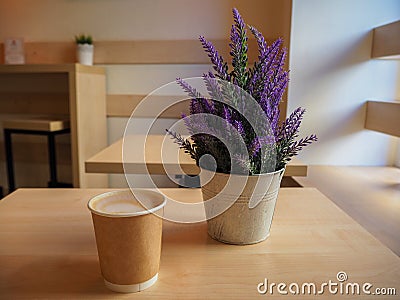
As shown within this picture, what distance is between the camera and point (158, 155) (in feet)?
4.41

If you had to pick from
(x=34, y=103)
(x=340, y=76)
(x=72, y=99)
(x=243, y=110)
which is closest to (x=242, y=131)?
(x=243, y=110)

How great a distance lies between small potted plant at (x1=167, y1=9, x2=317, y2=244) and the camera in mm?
549

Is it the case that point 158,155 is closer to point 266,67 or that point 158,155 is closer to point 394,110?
point 266,67

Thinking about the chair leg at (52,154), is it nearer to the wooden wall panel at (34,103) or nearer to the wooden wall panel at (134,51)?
the wooden wall panel at (34,103)

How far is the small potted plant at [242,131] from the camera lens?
55 cm

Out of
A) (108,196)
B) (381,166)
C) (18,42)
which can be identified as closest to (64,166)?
(18,42)

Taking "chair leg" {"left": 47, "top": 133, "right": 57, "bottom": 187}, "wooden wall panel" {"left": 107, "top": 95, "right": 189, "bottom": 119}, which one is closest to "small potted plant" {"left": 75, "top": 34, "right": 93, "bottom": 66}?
"wooden wall panel" {"left": 107, "top": 95, "right": 189, "bottom": 119}

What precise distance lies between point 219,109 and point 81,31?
2.22 meters

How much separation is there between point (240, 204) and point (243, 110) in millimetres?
149

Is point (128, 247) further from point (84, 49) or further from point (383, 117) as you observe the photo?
point (84, 49)

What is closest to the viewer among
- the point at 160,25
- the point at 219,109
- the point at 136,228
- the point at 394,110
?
the point at 136,228

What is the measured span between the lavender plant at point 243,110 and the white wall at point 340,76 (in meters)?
1.40

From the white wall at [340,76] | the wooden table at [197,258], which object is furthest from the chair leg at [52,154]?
the wooden table at [197,258]

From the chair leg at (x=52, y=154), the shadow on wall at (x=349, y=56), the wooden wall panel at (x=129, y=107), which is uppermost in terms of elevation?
the shadow on wall at (x=349, y=56)
